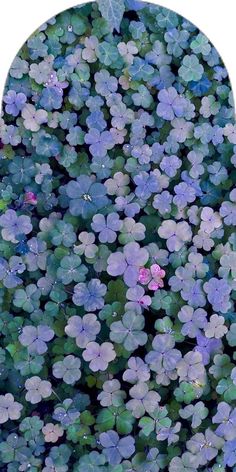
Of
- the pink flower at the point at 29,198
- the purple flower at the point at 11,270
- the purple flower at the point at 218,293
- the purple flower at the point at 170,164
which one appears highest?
the purple flower at the point at 170,164

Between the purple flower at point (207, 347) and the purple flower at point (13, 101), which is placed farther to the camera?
the purple flower at point (207, 347)

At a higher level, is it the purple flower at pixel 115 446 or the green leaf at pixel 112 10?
the green leaf at pixel 112 10

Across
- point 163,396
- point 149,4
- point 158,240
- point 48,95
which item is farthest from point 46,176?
point 163,396

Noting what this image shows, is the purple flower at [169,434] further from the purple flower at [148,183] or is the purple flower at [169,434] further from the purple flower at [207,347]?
the purple flower at [148,183]

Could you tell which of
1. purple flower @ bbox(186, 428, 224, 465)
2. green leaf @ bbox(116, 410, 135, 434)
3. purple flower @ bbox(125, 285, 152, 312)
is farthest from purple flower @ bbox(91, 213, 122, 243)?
purple flower @ bbox(186, 428, 224, 465)

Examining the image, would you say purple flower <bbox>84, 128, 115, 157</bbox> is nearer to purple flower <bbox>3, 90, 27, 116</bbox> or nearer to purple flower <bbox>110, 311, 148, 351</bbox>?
purple flower <bbox>3, 90, 27, 116</bbox>

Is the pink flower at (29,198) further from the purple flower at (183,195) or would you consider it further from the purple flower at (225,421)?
the purple flower at (225,421)

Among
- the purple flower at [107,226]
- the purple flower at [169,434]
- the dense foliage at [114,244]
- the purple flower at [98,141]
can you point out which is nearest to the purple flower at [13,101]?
the dense foliage at [114,244]

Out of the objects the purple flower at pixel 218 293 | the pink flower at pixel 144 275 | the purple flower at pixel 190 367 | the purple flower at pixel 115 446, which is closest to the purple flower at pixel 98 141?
the pink flower at pixel 144 275
